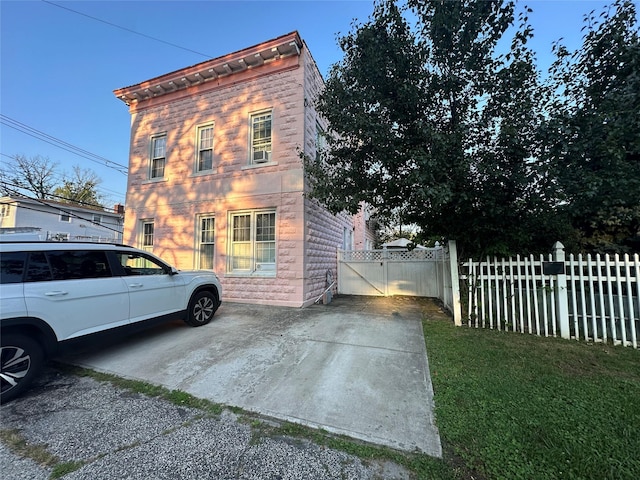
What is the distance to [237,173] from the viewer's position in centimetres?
848

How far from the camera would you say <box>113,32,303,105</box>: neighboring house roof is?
7906 millimetres

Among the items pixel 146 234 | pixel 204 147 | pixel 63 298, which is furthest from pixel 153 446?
pixel 146 234

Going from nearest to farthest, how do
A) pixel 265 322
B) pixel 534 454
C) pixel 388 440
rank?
pixel 534 454, pixel 388 440, pixel 265 322

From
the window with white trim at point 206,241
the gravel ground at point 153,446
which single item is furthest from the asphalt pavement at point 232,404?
the window with white trim at point 206,241

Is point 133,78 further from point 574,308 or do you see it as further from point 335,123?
point 574,308

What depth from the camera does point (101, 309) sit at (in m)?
3.84

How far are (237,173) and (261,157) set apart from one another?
0.95 meters

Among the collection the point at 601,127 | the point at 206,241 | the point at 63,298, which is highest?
the point at 601,127

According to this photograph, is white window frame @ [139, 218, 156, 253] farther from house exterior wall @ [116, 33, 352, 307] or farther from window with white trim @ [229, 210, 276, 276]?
window with white trim @ [229, 210, 276, 276]

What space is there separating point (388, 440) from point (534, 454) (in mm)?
1111

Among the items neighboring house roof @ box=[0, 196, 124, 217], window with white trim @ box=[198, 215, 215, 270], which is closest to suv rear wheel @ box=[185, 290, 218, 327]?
window with white trim @ box=[198, 215, 215, 270]

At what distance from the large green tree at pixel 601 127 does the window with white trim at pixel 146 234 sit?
38.8 feet

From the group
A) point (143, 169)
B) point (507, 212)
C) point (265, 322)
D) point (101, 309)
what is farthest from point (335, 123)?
point (143, 169)

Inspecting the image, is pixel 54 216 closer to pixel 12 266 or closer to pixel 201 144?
pixel 201 144
